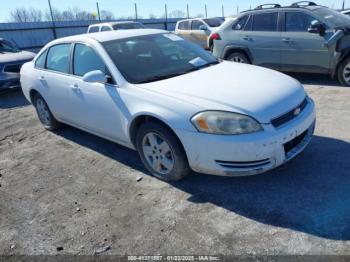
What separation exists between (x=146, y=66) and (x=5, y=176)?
7.80 feet

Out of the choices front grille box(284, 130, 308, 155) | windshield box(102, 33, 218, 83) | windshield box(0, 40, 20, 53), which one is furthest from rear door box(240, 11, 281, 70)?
windshield box(0, 40, 20, 53)

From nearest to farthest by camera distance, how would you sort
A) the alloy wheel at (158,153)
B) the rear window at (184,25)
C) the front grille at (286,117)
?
1. the front grille at (286,117)
2. the alloy wheel at (158,153)
3. the rear window at (184,25)

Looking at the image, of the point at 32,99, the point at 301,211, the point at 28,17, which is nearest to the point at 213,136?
the point at 301,211

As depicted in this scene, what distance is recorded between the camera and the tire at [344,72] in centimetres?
688

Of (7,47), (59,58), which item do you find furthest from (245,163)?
(7,47)

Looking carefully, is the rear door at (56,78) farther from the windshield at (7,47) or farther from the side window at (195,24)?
the side window at (195,24)

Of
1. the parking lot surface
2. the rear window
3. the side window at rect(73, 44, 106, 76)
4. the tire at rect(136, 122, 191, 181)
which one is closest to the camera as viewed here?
the parking lot surface

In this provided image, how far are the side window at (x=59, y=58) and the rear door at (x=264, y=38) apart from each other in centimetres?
471

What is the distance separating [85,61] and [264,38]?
4.91 metres

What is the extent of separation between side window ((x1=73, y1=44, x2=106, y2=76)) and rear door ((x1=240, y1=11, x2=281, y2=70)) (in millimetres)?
4819

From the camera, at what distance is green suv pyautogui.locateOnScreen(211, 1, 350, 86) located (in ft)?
22.8

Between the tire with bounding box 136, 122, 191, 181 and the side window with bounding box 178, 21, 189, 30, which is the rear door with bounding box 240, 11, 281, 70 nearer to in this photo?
the tire with bounding box 136, 122, 191, 181

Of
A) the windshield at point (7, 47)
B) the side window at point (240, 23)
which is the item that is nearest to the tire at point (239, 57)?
the side window at point (240, 23)

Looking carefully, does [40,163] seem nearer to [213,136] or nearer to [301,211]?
[213,136]
